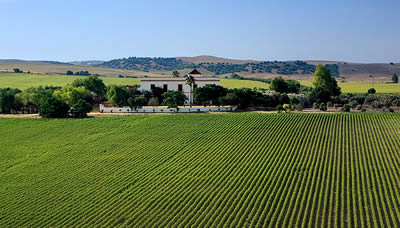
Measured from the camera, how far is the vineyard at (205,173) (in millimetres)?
30250

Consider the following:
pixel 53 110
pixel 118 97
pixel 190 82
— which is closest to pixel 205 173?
pixel 53 110

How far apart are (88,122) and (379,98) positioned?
209 feet

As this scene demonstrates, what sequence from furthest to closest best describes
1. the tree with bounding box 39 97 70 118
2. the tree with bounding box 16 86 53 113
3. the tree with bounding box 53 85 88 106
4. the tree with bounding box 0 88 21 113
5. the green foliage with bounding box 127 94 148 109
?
the tree with bounding box 16 86 53 113 → the tree with bounding box 53 85 88 106 → the tree with bounding box 0 88 21 113 → the green foliage with bounding box 127 94 148 109 → the tree with bounding box 39 97 70 118

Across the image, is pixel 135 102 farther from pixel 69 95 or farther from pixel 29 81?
pixel 29 81

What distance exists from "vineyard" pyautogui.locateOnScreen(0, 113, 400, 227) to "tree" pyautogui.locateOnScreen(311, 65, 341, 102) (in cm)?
3204

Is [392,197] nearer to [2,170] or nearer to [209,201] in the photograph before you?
[209,201]

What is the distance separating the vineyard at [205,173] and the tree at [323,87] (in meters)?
32.0

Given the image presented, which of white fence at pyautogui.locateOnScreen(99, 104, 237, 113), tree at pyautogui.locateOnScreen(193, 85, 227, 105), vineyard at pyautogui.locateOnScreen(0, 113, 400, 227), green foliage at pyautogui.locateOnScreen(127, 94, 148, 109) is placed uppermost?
tree at pyautogui.locateOnScreen(193, 85, 227, 105)

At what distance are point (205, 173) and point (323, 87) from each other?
7180 cm

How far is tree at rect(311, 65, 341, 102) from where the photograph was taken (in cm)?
9669

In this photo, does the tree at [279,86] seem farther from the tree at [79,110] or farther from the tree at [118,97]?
the tree at [79,110]

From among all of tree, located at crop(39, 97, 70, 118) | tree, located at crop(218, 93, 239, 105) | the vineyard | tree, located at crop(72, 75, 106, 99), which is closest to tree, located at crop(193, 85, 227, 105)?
tree, located at crop(218, 93, 239, 105)

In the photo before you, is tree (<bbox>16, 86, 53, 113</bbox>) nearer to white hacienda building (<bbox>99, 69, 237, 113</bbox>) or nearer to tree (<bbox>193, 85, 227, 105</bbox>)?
white hacienda building (<bbox>99, 69, 237, 113</bbox>)

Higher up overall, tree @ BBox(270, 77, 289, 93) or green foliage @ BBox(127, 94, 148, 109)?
tree @ BBox(270, 77, 289, 93)
